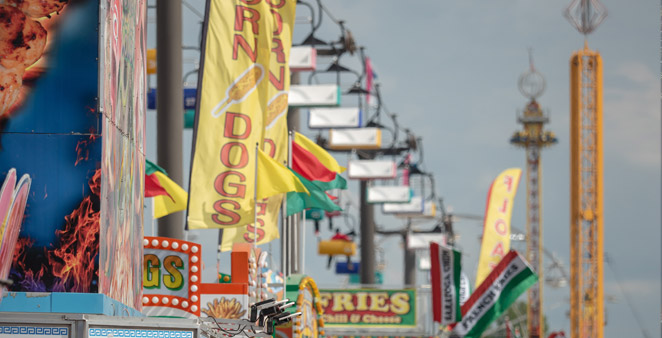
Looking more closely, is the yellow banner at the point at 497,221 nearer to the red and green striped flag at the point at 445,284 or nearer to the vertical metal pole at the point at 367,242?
the vertical metal pole at the point at 367,242

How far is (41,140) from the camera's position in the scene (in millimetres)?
13547

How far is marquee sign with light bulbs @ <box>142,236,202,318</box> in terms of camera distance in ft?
58.7

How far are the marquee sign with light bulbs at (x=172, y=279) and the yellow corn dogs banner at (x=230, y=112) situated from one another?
99.4 inches

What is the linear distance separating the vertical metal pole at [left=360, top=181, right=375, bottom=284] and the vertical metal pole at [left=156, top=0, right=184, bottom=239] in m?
28.4

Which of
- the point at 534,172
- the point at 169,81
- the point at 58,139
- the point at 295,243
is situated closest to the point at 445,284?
the point at 295,243

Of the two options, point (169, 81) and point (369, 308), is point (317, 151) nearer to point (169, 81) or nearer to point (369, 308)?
point (169, 81)

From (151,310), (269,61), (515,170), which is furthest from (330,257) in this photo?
(151,310)

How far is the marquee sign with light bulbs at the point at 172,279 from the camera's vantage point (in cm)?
1789

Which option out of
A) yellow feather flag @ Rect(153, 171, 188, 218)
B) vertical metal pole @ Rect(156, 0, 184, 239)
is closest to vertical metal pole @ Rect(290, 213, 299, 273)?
yellow feather flag @ Rect(153, 171, 188, 218)

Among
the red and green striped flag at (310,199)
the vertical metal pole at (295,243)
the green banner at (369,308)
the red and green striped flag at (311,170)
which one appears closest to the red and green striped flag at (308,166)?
the red and green striped flag at (311,170)

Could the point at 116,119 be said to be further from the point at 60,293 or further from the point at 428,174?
the point at 428,174

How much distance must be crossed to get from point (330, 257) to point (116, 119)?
132 ft

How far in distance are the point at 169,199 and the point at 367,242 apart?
2876 centimetres

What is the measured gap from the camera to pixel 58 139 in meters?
13.5
